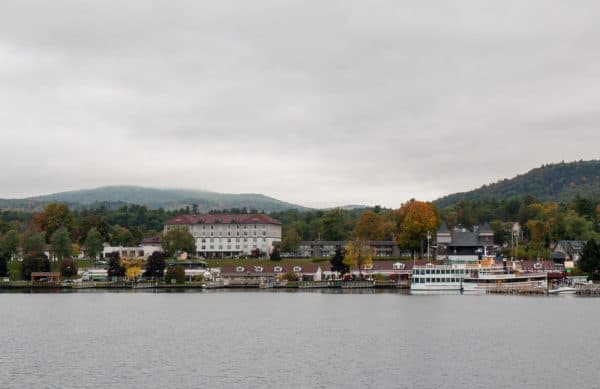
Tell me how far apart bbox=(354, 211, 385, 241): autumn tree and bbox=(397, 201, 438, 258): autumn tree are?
17.3m

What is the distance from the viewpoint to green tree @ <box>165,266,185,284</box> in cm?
13862

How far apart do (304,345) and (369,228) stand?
10822 cm

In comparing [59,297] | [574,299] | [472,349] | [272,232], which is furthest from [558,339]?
[272,232]

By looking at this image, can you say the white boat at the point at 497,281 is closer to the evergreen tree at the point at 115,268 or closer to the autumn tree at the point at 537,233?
the autumn tree at the point at 537,233

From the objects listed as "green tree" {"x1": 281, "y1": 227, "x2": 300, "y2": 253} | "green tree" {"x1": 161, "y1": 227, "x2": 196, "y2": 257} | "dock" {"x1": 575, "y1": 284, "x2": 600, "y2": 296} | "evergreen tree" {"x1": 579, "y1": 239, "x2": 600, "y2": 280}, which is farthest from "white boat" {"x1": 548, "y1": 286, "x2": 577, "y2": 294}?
"green tree" {"x1": 161, "y1": 227, "x2": 196, "y2": 257}

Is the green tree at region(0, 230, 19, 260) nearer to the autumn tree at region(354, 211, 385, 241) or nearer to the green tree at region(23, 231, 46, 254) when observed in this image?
the green tree at region(23, 231, 46, 254)

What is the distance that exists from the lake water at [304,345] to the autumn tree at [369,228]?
68227 millimetres

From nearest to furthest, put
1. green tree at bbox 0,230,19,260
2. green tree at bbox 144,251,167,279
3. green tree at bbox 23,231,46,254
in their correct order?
green tree at bbox 144,251,167,279
green tree at bbox 23,231,46,254
green tree at bbox 0,230,19,260

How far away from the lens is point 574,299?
100m

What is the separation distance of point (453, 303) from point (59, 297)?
52236mm

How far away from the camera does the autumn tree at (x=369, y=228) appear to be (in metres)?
162

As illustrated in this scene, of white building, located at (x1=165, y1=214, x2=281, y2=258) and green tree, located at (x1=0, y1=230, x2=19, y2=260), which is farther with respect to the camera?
white building, located at (x1=165, y1=214, x2=281, y2=258)

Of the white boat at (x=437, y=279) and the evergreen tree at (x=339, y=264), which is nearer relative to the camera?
the white boat at (x=437, y=279)

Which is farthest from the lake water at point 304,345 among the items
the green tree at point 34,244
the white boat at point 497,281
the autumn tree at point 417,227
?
the green tree at point 34,244
